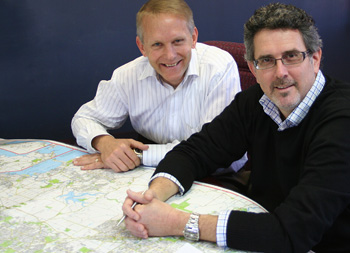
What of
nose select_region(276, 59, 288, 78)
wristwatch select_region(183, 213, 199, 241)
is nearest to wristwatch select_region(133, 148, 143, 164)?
wristwatch select_region(183, 213, 199, 241)

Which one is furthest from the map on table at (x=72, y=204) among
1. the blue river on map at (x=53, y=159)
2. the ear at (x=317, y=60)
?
the ear at (x=317, y=60)

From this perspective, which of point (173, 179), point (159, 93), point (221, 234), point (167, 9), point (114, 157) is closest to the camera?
point (221, 234)

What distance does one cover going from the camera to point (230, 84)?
1.81 meters

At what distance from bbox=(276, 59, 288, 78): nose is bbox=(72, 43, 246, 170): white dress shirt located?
0.56 metres

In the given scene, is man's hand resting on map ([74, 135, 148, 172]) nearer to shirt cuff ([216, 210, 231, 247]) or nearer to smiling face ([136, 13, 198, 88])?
smiling face ([136, 13, 198, 88])

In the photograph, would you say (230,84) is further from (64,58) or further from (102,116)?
(64,58)

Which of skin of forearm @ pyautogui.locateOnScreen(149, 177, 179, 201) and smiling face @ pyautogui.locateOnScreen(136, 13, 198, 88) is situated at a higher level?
smiling face @ pyautogui.locateOnScreen(136, 13, 198, 88)

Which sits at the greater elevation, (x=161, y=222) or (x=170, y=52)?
(x=170, y=52)

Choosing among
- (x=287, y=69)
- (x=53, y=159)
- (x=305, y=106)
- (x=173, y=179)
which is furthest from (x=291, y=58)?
(x=53, y=159)

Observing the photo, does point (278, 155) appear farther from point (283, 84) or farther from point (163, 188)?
point (163, 188)

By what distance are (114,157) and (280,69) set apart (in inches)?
28.4

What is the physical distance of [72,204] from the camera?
4.28 ft

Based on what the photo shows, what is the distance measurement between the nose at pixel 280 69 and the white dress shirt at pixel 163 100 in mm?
555

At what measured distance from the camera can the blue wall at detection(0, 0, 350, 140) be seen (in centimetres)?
249
